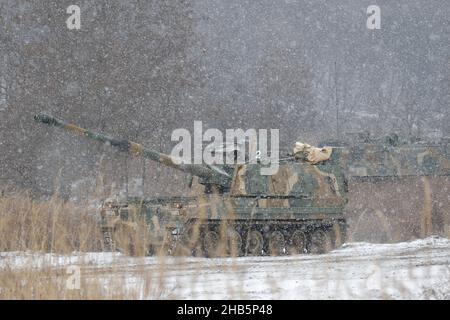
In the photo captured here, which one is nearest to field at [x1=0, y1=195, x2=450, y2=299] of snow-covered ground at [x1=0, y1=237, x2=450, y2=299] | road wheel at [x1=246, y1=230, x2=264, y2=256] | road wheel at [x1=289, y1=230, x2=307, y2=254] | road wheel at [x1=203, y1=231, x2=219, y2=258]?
snow-covered ground at [x1=0, y1=237, x2=450, y2=299]

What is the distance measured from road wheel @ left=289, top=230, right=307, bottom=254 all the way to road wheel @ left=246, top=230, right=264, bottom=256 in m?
0.69

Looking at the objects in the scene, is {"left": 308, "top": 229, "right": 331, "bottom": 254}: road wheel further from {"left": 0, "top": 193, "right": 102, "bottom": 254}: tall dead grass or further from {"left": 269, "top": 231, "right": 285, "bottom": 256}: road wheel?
{"left": 0, "top": 193, "right": 102, "bottom": 254}: tall dead grass

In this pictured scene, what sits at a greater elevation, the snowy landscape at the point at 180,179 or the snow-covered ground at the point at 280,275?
the snowy landscape at the point at 180,179

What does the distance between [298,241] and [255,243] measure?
1.00m

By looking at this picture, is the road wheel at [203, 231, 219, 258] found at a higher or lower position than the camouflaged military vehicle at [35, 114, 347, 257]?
lower

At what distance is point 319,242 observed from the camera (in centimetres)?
1667

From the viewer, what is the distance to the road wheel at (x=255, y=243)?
15867 mm

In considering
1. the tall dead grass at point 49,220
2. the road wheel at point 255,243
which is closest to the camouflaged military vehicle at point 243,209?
the road wheel at point 255,243

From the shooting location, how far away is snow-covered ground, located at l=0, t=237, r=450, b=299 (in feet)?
27.9

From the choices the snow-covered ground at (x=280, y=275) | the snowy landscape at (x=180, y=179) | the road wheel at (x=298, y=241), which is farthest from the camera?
the road wheel at (x=298, y=241)

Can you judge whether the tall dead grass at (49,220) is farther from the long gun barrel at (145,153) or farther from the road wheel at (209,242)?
the road wheel at (209,242)

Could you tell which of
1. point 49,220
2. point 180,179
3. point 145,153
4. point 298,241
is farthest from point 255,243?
point 180,179

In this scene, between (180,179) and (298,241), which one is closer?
→ (298,241)

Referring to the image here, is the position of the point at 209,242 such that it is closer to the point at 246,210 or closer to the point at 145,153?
the point at 246,210
